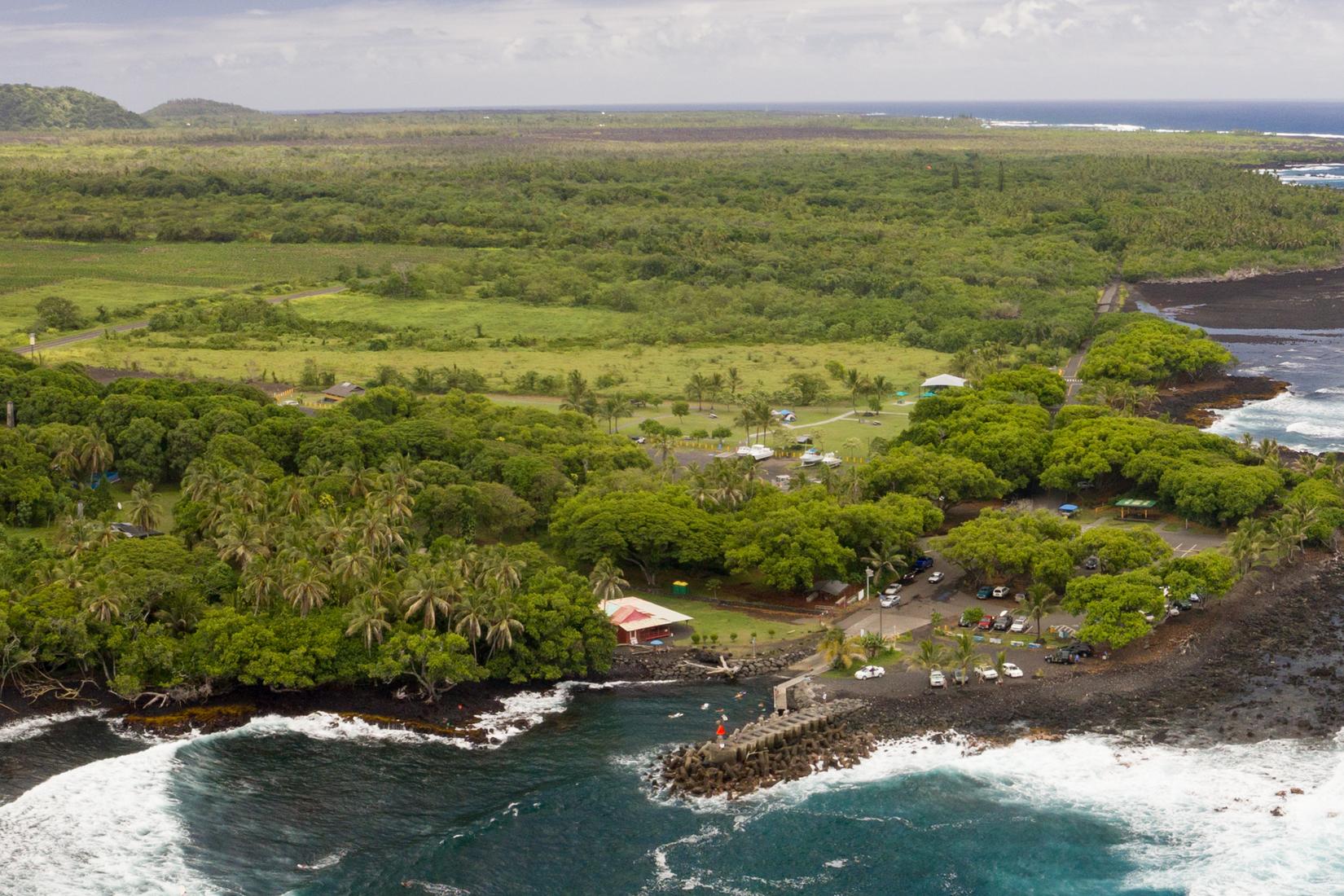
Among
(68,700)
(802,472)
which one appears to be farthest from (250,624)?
(802,472)

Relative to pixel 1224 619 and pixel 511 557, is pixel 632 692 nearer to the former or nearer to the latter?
pixel 511 557

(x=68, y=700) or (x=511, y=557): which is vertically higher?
(x=511, y=557)

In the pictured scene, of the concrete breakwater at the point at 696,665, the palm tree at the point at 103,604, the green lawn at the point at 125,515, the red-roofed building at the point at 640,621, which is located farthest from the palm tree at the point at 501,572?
the green lawn at the point at 125,515

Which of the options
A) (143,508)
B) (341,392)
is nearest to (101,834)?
(143,508)

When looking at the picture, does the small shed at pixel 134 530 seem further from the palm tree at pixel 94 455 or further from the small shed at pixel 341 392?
the small shed at pixel 341 392

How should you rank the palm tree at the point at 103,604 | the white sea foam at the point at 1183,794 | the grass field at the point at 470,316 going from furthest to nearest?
1. the grass field at the point at 470,316
2. the palm tree at the point at 103,604
3. the white sea foam at the point at 1183,794

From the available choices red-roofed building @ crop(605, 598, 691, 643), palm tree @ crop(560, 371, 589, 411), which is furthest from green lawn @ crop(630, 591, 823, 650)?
palm tree @ crop(560, 371, 589, 411)
